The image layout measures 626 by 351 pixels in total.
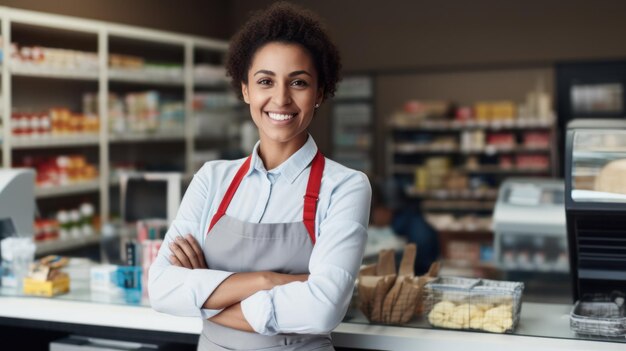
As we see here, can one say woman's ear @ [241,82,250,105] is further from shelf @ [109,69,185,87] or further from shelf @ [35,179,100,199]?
shelf @ [109,69,185,87]

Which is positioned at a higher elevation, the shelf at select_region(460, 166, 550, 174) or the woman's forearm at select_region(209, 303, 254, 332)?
the shelf at select_region(460, 166, 550, 174)

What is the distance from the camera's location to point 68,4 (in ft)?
20.9

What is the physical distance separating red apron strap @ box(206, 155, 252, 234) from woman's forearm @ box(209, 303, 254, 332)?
0.78 ft

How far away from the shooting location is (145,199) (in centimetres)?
405

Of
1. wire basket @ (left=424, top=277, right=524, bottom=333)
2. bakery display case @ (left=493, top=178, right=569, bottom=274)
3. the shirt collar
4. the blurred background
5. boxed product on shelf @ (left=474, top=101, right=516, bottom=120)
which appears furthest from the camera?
boxed product on shelf @ (left=474, top=101, right=516, bottom=120)

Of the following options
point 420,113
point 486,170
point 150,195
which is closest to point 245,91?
point 150,195

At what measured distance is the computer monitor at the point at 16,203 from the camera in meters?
3.31

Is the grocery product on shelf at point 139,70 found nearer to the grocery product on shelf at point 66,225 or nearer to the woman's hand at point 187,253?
the grocery product on shelf at point 66,225

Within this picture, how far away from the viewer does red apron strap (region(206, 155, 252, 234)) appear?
82.8 inches

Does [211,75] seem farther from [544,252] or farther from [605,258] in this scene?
[605,258]

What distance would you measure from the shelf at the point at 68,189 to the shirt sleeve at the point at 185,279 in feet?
11.8

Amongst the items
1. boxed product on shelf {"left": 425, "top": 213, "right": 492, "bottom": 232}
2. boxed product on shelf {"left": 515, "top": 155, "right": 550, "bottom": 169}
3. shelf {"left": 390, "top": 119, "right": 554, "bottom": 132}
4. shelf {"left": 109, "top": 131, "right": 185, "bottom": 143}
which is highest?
shelf {"left": 390, "top": 119, "right": 554, "bottom": 132}

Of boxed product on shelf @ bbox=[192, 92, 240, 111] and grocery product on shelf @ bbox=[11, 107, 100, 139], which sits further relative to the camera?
boxed product on shelf @ bbox=[192, 92, 240, 111]

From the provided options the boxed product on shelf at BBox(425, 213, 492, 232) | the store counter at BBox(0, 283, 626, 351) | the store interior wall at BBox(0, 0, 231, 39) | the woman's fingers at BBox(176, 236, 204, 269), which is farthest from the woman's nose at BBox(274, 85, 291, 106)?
the boxed product on shelf at BBox(425, 213, 492, 232)
